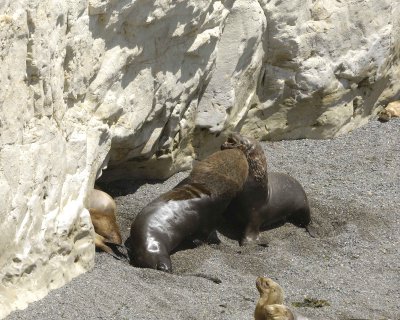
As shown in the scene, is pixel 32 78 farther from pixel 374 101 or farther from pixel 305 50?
pixel 374 101

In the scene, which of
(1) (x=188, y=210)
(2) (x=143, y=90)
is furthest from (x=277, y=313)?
(2) (x=143, y=90)

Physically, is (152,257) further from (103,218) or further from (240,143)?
(240,143)

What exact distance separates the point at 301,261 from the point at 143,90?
182cm

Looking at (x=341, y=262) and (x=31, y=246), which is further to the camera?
(x=341, y=262)

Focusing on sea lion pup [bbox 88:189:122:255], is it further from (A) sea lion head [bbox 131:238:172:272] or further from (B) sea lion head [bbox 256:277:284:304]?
(B) sea lion head [bbox 256:277:284:304]

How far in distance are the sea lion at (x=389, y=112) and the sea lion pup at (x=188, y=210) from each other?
2780 mm

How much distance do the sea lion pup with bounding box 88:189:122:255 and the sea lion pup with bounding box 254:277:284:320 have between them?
1.73 metres

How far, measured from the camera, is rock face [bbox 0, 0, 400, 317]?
707cm

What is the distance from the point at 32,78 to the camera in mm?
7219

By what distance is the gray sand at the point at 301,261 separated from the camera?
7512mm

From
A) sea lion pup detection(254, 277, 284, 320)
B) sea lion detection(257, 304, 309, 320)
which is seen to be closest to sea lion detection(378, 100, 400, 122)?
sea lion pup detection(254, 277, 284, 320)

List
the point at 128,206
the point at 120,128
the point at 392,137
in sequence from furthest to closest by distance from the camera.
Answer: the point at 392,137, the point at 128,206, the point at 120,128

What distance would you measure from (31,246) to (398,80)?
257 inches

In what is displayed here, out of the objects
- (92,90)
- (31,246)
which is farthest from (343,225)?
(31,246)
